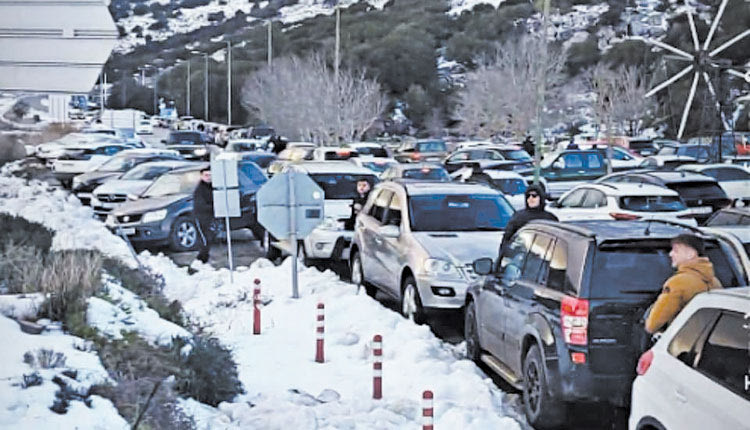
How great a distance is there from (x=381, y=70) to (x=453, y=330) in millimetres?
54674

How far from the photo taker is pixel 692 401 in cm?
462

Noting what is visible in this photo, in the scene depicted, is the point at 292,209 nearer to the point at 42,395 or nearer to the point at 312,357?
the point at 312,357

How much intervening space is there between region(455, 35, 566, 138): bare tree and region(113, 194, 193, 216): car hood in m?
34.1

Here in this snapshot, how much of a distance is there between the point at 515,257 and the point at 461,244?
2.69 meters

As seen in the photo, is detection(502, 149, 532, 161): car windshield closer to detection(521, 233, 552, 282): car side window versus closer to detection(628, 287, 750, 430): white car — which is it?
detection(521, 233, 552, 282): car side window

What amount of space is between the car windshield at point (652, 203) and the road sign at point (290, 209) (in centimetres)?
648

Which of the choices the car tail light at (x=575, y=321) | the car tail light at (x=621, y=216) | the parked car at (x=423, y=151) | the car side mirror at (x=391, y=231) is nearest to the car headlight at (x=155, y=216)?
the car side mirror at (x=391, y=231)

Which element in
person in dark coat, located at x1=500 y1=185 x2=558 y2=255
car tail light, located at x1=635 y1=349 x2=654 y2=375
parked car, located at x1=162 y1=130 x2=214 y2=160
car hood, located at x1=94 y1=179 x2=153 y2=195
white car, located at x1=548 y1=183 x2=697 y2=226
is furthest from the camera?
parked car, located at x1=162 y1=130 x2=214 y2=160

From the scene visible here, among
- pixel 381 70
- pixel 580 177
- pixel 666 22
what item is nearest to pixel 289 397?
pixel 580 177

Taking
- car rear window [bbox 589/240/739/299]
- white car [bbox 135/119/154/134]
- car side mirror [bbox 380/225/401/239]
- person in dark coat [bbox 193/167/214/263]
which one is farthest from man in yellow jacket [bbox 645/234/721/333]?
white car [bbox 135/119/154/134]

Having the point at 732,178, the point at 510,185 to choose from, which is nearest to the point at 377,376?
Answer: the point at 510,185

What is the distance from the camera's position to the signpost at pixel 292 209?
12.2 metres

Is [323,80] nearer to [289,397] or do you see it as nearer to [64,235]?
[64,235]

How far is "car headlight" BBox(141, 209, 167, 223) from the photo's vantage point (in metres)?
17.6
